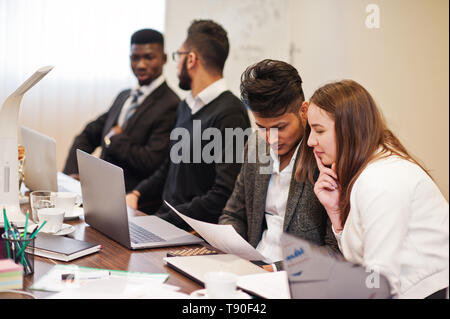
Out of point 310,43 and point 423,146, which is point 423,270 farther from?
point 310,43

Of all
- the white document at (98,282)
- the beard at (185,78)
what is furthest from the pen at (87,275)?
the beard at (185,78)

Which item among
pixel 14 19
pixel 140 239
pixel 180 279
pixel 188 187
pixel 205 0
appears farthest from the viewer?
pixel 205 0

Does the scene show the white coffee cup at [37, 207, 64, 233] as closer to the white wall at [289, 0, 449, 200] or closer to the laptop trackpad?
the laptop trackpad

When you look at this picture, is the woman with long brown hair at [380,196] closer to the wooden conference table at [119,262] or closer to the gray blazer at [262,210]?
the gray blazer at [262,210]

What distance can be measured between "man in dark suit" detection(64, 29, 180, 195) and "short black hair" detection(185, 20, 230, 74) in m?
0.55

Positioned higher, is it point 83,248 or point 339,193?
point 339,193

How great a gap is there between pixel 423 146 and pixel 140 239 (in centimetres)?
251

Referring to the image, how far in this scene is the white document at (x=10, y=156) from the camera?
173 centimetres

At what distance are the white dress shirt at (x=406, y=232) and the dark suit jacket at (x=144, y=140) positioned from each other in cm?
184

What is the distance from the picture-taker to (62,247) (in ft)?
4.82

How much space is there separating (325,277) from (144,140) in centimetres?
211

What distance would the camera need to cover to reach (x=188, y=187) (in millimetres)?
2492

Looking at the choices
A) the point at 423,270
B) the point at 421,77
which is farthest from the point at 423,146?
the point at 423,270
